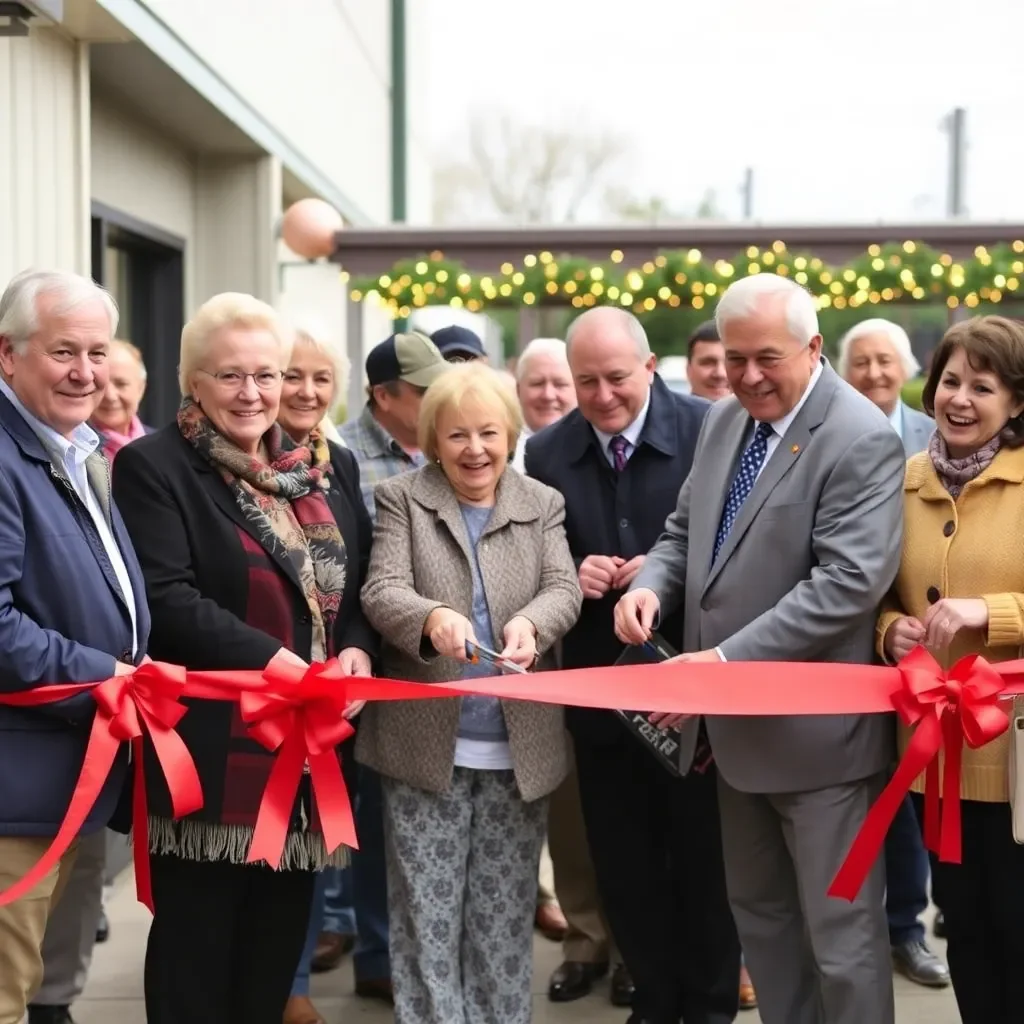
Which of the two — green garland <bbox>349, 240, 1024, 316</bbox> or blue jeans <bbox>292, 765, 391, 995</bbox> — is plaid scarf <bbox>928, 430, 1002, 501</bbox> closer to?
blue jeans <bbox>292, 765, 391, 995</bbox>

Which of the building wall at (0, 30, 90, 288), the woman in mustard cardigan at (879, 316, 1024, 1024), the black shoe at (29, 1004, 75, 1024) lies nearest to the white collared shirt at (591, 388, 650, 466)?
the woman in mustard cardigan at (879, 316, 1024, 1024)

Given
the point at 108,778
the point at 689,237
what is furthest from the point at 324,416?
the point at 689,237

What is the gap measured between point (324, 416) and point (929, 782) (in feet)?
7.14

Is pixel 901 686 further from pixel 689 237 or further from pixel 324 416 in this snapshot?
pixel 689 237

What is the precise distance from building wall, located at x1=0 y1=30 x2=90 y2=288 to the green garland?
4.65 meters

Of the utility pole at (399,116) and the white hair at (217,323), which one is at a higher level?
→ the utility pole at (399,116)

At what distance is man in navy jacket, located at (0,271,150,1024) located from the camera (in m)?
2.77

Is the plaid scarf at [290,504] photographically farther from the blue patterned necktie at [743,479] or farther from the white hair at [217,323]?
the blue patterned necktie at [743,479]

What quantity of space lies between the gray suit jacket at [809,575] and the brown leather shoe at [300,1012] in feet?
5.50

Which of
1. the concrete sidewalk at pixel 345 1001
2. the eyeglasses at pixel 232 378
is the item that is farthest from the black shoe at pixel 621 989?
the eyeglasses at pixel 232 378

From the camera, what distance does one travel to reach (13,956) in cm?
282

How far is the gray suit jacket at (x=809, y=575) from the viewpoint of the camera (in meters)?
3.15

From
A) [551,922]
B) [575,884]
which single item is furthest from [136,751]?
[551,922]

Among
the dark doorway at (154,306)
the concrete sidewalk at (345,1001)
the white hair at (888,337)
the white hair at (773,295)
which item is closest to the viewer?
the white hair at (773,295)
